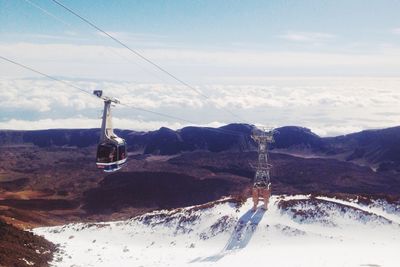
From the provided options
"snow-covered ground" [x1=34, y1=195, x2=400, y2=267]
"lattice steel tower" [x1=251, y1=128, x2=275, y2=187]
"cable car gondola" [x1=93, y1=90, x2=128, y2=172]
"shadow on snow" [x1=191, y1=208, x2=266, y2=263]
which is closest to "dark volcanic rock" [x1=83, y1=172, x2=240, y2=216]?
"snow-covered ground" [x1=34, y1=195, x2=400, y2=267]

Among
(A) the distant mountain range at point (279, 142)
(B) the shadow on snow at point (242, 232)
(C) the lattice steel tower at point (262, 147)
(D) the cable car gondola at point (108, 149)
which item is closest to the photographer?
(D) the cable car gondola at point (108, 149)

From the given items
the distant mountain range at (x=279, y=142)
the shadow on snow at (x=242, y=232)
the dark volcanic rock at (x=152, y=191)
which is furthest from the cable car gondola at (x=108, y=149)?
the distant mountain range at (x=279, y=142)

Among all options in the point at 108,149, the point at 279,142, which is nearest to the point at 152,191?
the point at 108,149

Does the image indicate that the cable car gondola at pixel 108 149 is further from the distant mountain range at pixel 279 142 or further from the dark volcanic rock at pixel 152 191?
the distant mountain range at pixel 279 142

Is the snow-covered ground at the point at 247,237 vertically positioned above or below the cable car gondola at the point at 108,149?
below

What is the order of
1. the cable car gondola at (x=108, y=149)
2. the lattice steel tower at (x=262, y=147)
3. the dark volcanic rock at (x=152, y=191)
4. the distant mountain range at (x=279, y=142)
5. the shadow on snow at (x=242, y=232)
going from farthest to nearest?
the distant mountain range at (x=279, y=142) < the dark volcanic rock at (x=152, y=191) < the lattice steel tower at (x=262, y=147) < the shadow on snow at (x=242, y=232) < the cable car gondola at (x=108, y=149)

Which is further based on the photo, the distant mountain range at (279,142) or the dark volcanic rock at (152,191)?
the distant mountain range at (279,142)

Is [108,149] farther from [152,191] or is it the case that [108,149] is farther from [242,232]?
[152,191]

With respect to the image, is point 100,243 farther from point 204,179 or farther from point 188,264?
point 204,179

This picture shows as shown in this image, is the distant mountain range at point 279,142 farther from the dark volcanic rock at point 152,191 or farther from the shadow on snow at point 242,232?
the shadow on snow at point 242,232

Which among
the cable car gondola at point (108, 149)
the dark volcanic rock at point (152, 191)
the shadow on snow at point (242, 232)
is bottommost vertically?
the dark volcanic rock at point (152, 191)
